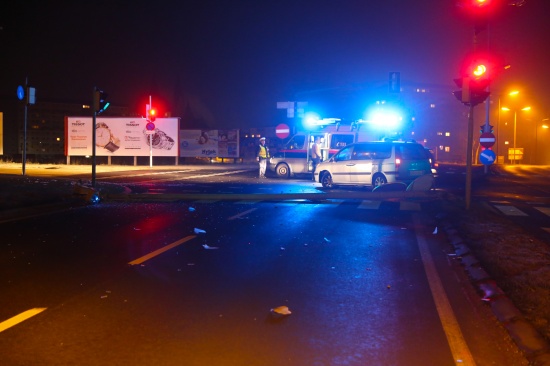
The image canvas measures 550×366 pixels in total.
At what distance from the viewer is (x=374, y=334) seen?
5.21 m

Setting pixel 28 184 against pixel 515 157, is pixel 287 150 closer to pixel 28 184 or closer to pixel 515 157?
pixel 28 184

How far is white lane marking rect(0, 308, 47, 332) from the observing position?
5.32 metres

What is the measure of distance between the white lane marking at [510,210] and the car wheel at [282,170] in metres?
13.1

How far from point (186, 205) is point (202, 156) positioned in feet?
111

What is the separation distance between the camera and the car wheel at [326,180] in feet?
74.0

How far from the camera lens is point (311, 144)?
2744cm

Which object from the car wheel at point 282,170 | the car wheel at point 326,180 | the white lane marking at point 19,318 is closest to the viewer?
the white lane marking at point 19,318

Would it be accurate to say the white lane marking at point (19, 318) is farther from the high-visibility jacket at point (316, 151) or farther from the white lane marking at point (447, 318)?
the high-visibility jacket at point (316, 151)

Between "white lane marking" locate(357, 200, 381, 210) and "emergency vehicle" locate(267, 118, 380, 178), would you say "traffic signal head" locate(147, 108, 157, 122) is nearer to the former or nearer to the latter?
"emergency vehicle" locate(267, 118, 380, 178)

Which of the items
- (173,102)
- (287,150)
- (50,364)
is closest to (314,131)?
(287,150)

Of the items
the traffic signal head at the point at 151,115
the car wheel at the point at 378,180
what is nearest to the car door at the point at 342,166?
the car wheel at the point at 378,180

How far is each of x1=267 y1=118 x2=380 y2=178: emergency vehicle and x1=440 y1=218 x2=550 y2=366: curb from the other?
59.4 feet

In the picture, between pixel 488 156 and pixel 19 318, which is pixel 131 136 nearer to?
pixel 488 156

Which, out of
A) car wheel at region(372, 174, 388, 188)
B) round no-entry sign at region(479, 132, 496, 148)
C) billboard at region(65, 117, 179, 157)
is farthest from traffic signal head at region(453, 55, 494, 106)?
billboard at region(65, 117, 179, 157)
